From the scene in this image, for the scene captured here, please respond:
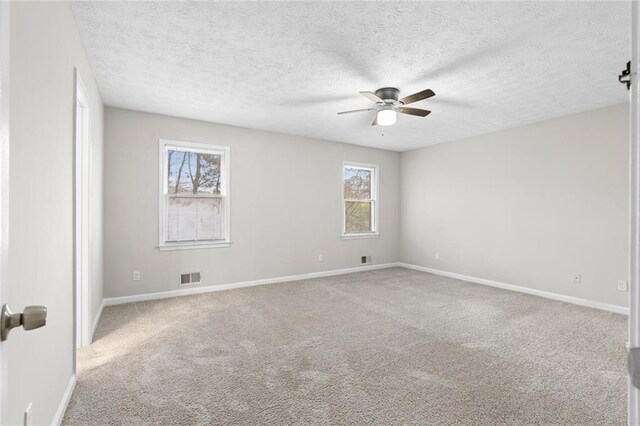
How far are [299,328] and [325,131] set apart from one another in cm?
328

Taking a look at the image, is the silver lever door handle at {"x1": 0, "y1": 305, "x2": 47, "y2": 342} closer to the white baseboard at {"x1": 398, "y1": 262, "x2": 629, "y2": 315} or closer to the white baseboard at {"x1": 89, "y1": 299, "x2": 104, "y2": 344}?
the white baseboard at {"x1": 89, "y1": 299, "x2": 104, "y2": 344}

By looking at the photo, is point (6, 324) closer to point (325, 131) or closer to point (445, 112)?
point (445, 112)

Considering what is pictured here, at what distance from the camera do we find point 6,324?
0.68 metres

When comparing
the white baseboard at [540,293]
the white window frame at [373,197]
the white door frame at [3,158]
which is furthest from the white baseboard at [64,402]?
the white baseboard at [540,293]

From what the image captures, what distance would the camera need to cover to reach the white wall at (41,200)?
1.26 metres

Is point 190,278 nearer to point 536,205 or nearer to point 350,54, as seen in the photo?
point 350,54

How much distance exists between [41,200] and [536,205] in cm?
559

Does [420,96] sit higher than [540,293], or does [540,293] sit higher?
[420,96]

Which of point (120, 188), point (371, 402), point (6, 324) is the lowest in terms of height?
point (371, 402)

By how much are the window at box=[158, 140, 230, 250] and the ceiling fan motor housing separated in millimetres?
2586

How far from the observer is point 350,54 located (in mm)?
2711

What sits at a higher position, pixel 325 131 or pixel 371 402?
pixel 325 131

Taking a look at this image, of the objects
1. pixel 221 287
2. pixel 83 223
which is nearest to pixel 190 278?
pixel 221 287

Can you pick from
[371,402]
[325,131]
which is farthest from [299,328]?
[325,131]
